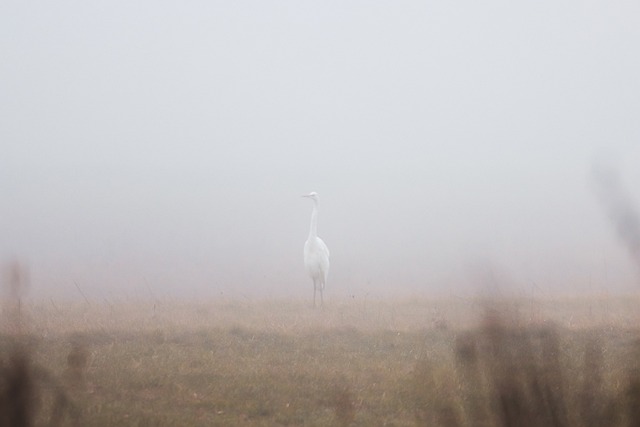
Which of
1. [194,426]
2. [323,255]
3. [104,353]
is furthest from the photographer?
[323,255]

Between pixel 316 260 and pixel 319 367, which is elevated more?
pixel 316 260

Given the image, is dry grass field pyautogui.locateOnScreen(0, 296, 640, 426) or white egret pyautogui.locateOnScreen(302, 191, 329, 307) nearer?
dry grass field pyautogui.locateOnScreen(0, 296, 640, 426)

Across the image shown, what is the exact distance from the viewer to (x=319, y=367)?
8375mm

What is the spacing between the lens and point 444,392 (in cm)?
732

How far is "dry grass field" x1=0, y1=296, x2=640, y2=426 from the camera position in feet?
12.5

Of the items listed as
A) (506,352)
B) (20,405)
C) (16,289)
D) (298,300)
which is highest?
(16,289)

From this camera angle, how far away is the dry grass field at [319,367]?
3.82 m

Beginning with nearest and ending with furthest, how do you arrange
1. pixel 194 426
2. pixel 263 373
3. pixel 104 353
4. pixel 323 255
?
pixel 194 426, pixel 263 373, pixel 104 353, pixel 323 255

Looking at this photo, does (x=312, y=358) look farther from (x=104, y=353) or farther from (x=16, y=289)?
(x=16, y=289)

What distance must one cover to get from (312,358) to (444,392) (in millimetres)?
2041

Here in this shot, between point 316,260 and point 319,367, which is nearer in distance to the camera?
point 319,367

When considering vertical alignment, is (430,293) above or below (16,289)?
below

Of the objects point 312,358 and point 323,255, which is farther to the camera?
point 323,255

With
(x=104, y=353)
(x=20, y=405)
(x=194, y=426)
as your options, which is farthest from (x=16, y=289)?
(x=104, y=353)
